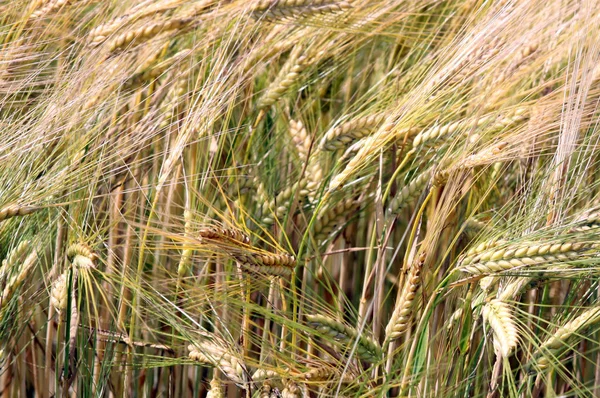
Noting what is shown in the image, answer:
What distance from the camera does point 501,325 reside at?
86 centimetres

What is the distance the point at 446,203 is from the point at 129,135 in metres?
0.52

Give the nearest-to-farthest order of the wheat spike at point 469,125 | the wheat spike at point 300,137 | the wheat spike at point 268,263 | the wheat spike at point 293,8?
the wheat spike at point 268,263, the wheat spike at point 469,125, the wheat spike at point 293,8, the wheat spike at point 300,137

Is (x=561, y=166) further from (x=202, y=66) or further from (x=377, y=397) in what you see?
(x=202, y=66)

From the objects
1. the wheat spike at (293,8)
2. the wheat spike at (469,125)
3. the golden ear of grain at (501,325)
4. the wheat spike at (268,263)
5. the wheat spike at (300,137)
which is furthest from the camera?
the wheat spike at (300,137)

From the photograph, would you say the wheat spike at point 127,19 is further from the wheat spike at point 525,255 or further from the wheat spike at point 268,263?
the wheat spike at point 525,255

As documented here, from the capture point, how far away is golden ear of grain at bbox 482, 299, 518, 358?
826 millimetres

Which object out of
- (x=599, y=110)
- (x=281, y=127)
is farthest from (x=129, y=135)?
(x=599, y=110)

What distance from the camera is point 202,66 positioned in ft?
3.90

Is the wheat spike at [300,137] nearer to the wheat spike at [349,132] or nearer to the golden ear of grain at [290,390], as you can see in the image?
the wheat spike at [349,132]

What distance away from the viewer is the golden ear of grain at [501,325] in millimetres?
826

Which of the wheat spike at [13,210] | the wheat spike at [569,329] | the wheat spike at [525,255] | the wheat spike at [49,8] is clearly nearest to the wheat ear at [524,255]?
the wheat spike at [525,255]

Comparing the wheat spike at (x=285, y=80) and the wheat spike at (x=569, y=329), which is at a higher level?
the wheat spike at (x=285, y=80)

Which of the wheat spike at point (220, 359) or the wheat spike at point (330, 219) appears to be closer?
the wheat spike at point (220, 359)

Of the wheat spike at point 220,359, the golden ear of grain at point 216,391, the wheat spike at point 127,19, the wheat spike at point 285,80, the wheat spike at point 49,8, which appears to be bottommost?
the golden ear of grain at point 216,391
